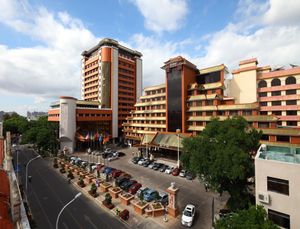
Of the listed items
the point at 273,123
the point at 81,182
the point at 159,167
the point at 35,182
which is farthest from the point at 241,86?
the point at 35,182

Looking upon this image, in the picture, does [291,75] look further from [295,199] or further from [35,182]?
[35,182]

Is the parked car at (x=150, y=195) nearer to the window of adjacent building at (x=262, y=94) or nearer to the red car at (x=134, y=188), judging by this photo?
the red car at (x=134, y=188)

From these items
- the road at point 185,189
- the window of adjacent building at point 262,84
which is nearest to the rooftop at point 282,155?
the road at point 185,189

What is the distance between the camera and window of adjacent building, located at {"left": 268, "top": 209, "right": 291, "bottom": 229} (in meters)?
17.6

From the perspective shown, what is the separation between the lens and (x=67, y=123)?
67.6 metres

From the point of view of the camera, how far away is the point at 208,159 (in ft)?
84.6

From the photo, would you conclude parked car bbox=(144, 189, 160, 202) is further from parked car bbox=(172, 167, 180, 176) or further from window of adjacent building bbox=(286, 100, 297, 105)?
window of adjacent building bbox=(286, 100, 297, 105)

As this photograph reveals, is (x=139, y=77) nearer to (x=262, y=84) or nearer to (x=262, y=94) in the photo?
(x=262, y=84)

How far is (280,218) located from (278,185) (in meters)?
3.33

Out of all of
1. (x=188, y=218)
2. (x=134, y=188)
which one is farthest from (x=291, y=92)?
(x=134, y=188)

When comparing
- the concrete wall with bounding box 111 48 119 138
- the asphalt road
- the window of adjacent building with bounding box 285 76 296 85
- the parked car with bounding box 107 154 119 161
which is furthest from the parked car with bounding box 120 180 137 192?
the concrete wall with bounding box 111 48 119 138

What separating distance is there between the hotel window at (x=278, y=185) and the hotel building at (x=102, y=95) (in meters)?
62.4

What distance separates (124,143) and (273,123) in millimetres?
59637

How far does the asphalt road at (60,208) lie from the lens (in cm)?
2470
